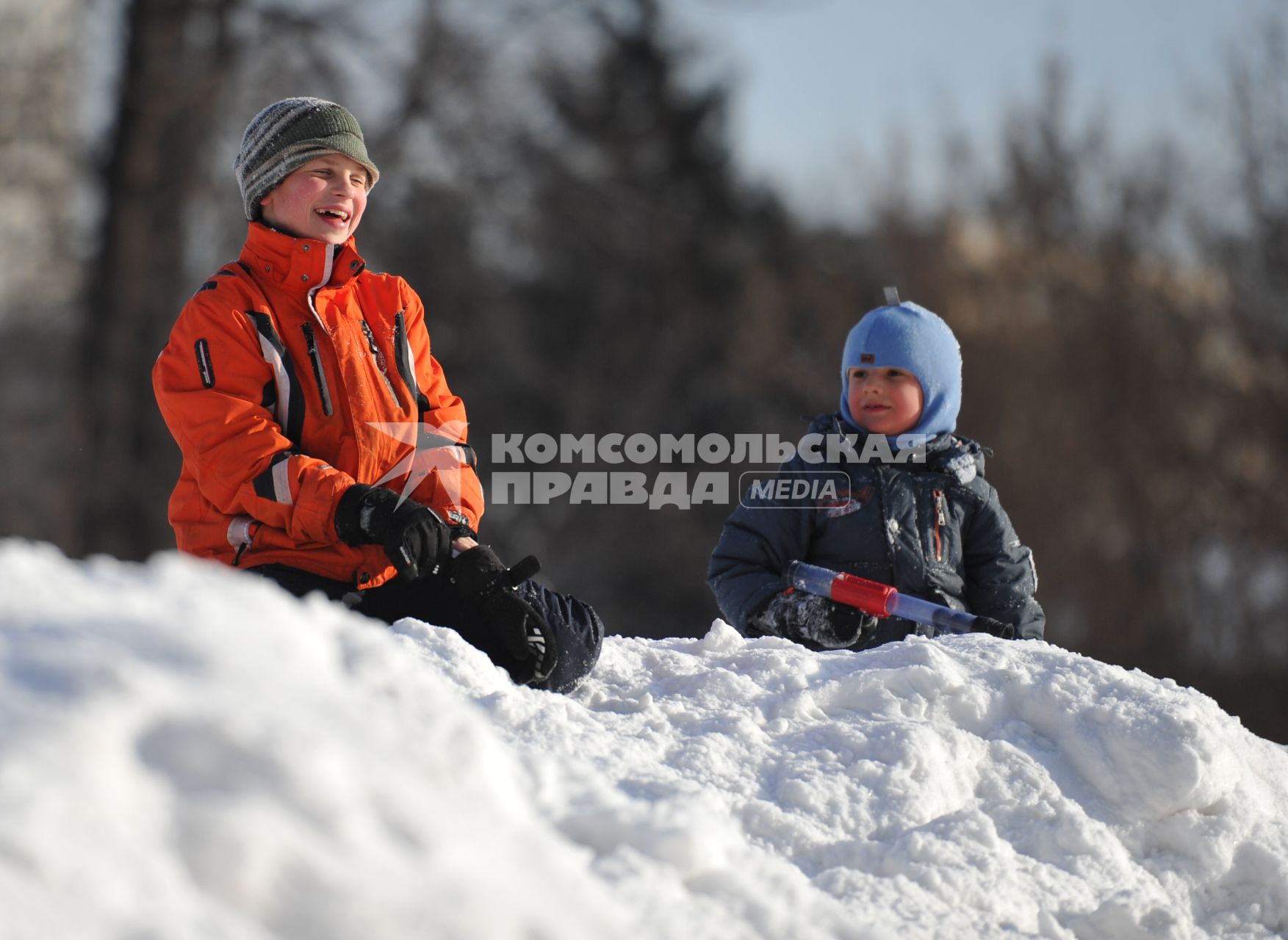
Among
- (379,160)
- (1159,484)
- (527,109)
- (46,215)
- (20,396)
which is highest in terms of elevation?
(527,109)

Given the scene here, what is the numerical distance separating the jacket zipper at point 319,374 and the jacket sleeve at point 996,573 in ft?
6.60

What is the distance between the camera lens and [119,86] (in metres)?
14.1

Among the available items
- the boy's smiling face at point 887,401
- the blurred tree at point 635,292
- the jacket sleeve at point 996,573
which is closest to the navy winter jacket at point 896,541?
the jacket sleeve at point 996,573

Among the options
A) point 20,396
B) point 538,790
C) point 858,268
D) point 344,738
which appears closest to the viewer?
point 344,738

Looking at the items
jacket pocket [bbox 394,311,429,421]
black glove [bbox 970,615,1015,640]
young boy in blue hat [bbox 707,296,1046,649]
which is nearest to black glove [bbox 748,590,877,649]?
young boy in blue hat [bbox 707,296,1046,649]

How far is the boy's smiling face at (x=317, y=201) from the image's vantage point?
378 centimetres

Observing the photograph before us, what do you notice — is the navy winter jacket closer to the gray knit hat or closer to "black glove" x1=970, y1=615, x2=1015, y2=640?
"black glove" x1=970, y1=615, x2=1015, y2=640

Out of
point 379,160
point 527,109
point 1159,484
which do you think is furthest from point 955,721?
point 527,109

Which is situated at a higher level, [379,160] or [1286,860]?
[379,160]

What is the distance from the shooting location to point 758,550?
14.7 ft

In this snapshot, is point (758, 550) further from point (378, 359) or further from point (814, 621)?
point (378, 359)

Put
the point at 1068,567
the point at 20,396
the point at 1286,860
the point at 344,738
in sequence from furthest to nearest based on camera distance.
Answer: the point at 20,396 < the point at 1068,567 < the point at 1286,860 < the point at 344,738

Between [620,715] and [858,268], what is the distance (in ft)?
55.6

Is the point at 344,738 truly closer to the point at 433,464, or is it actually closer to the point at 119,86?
the point at 433,464
